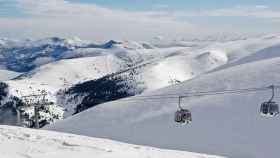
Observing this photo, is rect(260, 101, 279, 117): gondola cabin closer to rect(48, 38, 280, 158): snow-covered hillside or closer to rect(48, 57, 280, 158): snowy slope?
rect(48, 38, 280, 158): snow-covered hillside

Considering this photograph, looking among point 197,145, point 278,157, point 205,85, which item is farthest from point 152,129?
point 205,85

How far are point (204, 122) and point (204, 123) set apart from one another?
419 millimetres

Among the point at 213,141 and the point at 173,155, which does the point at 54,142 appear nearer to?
the point at 173,155

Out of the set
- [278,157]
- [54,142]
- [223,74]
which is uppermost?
[223,74]

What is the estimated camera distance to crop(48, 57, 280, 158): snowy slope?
172 feet

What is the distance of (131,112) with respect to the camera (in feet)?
245

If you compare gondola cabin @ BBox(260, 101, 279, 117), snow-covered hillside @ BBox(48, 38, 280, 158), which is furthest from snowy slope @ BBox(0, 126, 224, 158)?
snow-covered hillside @ BBox(48, 38, 280, 158)

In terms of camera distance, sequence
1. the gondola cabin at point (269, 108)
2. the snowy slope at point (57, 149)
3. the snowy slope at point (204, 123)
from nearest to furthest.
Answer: the snowy slope at point (57, 149)
the gondola cabin at point (269, 108)
the snowy slope at point (204, 123)

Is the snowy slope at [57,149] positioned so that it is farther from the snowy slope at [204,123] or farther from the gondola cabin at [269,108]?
the snowy slope at [204,123]

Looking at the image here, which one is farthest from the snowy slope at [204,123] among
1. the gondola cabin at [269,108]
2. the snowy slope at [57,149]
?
the snowy slope at [57,149]

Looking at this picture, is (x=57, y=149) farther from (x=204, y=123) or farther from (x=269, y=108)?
(x=204, y=123)

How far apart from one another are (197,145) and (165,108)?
18501mm

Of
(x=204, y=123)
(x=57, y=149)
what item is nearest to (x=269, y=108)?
(x=57, y=149)

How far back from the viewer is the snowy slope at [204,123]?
A: 52.3m
